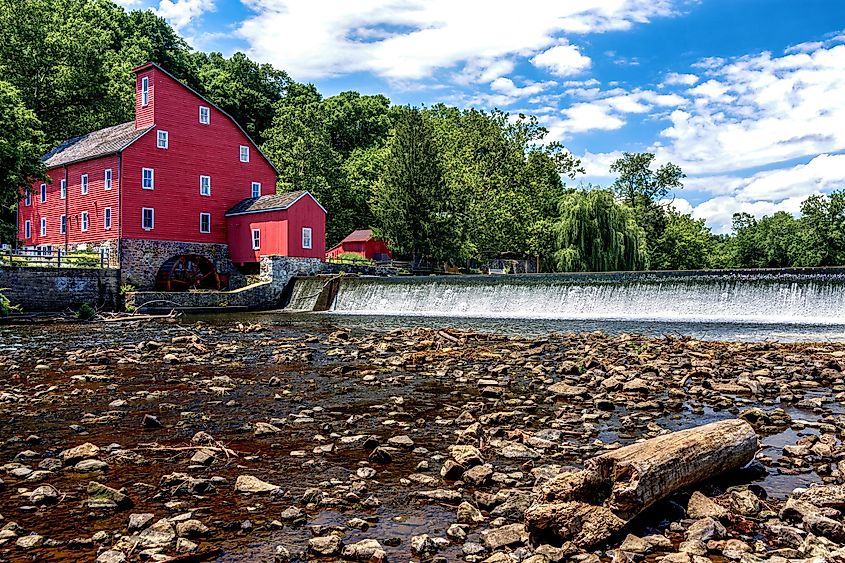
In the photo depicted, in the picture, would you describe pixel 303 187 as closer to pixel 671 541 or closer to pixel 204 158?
pixel 204 158

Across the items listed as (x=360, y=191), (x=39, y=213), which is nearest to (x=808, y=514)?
(x=39, y=213)

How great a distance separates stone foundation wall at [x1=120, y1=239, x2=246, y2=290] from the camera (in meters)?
36.3

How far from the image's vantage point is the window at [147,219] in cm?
3741

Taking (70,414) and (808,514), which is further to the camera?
(70,414)

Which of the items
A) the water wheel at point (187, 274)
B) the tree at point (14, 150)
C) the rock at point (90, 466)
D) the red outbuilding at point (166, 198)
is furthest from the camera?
the water wheel at point (187, 274)

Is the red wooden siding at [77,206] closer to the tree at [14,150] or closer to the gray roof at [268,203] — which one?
the tree at [14,150]

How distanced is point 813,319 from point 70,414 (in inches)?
922

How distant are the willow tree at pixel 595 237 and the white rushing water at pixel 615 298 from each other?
51.9ft

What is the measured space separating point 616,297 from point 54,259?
27.2m

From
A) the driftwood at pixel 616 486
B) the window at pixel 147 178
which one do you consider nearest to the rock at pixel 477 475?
the driftwood at pixel 616 486

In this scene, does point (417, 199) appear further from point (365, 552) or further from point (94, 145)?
point (365, 552)

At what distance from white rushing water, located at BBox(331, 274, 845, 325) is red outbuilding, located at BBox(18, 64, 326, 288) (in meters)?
10.3

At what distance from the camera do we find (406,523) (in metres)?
4.78

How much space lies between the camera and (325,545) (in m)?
4.30
